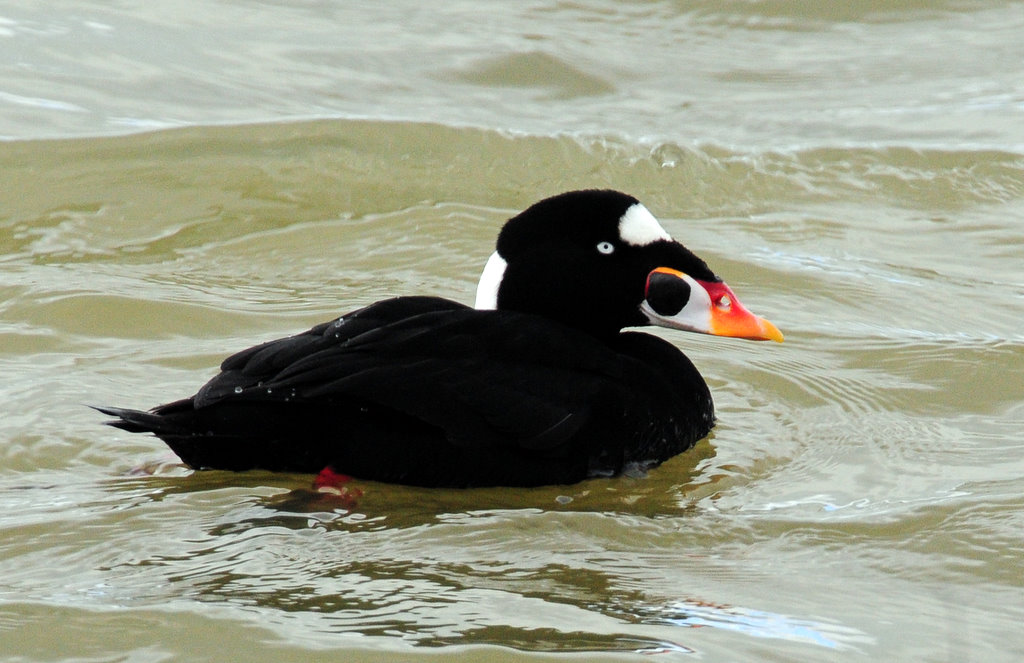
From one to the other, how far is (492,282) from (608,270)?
395mm

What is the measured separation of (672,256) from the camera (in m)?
4.83

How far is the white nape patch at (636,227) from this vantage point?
4.77 metres

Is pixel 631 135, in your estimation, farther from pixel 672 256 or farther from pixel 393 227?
pixel 672 256

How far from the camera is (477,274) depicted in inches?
264

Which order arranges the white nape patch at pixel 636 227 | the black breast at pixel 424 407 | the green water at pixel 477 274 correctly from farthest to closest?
the white nape patch at pixel 636 227
the black breast at pixel 424 407
the green water at pixel 477 274

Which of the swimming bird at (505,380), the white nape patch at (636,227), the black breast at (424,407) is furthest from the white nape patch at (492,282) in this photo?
the white nape patch at (636,227)

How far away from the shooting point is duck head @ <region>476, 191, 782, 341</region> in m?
4.79

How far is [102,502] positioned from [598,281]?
1.72m

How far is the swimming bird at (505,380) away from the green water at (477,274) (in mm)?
135

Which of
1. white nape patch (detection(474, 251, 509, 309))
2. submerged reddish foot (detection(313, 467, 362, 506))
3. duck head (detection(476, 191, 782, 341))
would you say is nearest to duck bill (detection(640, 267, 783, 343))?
duck head (detection(476, 191, 782, 341))

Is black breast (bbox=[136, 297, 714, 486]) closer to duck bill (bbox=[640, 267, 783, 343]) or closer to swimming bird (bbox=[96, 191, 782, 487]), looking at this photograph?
swimming bird (bbox=[96, 191, 782, 487])

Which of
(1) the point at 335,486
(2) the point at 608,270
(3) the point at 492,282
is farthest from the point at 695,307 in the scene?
(1) the point at 335,486

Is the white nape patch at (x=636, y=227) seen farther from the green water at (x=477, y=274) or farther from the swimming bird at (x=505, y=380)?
the green water at (x=477, y=274)

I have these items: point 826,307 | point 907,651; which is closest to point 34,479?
point 907,651
